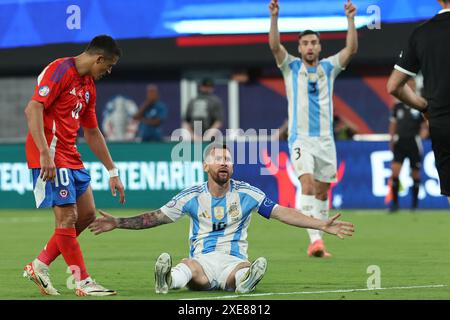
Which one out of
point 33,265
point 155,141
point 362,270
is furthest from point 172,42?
point 33,265

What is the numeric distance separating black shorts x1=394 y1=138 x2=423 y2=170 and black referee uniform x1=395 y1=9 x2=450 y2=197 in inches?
469

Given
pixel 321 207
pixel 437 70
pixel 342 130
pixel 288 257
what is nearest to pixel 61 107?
pixel 437 70

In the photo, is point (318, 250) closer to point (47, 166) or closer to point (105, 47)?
point (105, 47)

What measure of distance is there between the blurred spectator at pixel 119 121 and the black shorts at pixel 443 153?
20.3 m

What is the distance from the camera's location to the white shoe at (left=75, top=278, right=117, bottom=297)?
28.9ft

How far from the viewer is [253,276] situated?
349 inches

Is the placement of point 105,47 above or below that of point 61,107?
above

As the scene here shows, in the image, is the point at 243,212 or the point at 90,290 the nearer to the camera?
the point at 90,290

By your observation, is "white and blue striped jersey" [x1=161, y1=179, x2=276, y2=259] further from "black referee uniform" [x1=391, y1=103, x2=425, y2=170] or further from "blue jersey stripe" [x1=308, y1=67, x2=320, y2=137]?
"black referee uniform" [x1=391, y1=103, x2=425, y2=170]

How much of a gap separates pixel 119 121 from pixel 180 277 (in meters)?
20.6

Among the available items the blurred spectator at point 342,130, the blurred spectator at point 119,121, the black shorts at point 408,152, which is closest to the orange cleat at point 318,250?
the black shorts at point 408,152

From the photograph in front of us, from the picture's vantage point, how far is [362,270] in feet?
36.4

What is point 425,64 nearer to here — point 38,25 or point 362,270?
point 362,270

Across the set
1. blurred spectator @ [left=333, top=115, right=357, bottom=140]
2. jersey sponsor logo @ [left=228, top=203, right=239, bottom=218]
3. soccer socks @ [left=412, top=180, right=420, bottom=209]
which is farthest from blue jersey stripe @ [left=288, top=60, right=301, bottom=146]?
blurred spectator @ [left=333, top=115, right=357, bottom=140]
